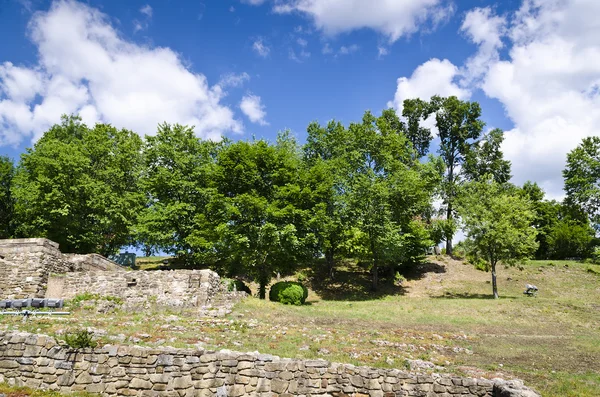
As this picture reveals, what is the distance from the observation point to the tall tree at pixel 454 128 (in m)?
48.7

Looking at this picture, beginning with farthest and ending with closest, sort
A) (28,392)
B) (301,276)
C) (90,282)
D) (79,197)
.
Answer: (301,276) → (79,197) → (90,282) → (28,392)

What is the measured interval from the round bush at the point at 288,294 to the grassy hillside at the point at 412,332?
74.4 inches

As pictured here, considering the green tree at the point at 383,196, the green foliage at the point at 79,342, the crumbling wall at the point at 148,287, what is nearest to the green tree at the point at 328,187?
the green tree at the point at 383,196

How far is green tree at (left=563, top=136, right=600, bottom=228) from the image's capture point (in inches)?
1702

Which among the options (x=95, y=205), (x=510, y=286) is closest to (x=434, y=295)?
(x=510, y=286)

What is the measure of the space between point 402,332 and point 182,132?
99.9 ft

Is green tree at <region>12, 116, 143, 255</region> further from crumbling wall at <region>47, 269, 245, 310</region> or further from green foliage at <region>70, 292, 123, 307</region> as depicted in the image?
green foliage at <region>70, 292, 123, 307</region>

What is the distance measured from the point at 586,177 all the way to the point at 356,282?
95.9ft

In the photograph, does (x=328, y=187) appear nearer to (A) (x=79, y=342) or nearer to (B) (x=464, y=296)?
(B) (x=464, y=296)

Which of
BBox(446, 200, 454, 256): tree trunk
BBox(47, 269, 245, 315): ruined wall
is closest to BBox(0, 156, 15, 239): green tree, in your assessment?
BBox(47, 269, 245, 315): ruined wall

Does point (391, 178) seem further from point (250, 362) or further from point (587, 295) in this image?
point (250, 362)

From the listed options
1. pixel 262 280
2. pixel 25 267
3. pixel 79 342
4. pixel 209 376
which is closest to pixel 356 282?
pixel 262 280

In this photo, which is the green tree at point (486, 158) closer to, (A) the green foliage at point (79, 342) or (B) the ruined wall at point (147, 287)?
(B) the ruined wall at point (147, 287)

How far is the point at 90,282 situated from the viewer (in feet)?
75.4
